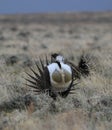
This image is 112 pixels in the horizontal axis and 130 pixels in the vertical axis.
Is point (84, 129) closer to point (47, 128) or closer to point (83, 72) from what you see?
point (47, 128)

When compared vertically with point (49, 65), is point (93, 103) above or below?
below

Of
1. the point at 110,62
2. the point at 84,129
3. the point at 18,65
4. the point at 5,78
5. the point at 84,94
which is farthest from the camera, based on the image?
the point at 18,65

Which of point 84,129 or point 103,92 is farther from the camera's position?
point 103,92

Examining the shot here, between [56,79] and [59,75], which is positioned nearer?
[59,75]

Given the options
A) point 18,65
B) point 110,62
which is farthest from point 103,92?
point 18,65

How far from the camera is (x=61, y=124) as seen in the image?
7.43 m

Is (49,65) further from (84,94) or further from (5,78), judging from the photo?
(5,78)

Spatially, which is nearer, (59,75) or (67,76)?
(59,75)

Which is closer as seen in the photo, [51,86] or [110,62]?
[51,86]

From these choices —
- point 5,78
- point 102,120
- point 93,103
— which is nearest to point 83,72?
point 5,78

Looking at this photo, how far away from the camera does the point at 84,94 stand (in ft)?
31.4

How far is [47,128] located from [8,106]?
1.51 metres

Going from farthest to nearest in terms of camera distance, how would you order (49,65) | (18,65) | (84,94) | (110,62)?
(18,65), (110,62), (84,94), (49,65)

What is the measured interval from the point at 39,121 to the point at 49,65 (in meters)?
1.17
